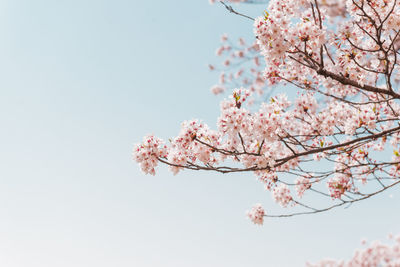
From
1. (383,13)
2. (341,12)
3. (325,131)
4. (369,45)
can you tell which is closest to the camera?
(383,13)

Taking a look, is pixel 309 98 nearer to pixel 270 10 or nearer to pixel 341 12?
pixel 270 10

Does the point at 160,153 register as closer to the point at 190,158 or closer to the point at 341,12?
the point at 190,158

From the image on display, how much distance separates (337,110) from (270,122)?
1.86 meters

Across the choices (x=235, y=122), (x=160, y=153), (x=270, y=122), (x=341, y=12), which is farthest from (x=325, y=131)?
→ (x=341, y=12)

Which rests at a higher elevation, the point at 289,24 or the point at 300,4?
the point at 300,4

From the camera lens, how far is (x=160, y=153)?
4406mm

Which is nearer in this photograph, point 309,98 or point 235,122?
point 235,122

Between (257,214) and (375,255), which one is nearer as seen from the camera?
(257,214)

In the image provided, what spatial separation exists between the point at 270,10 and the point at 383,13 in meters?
1.51

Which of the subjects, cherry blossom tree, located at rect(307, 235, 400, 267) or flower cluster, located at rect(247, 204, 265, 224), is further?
cherry blossom tree, located at rect(307, 235, 400, 267)

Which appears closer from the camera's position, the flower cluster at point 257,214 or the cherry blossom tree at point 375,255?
the flower cluster at point 257,214

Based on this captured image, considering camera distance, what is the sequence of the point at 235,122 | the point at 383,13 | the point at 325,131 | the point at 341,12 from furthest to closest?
the point at 341,12, the point at 325,131, the point at 383,13, the point at 235,122

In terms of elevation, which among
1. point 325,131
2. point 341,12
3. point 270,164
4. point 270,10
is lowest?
point 270,164

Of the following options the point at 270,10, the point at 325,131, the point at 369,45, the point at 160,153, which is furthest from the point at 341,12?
the point at 160,153
